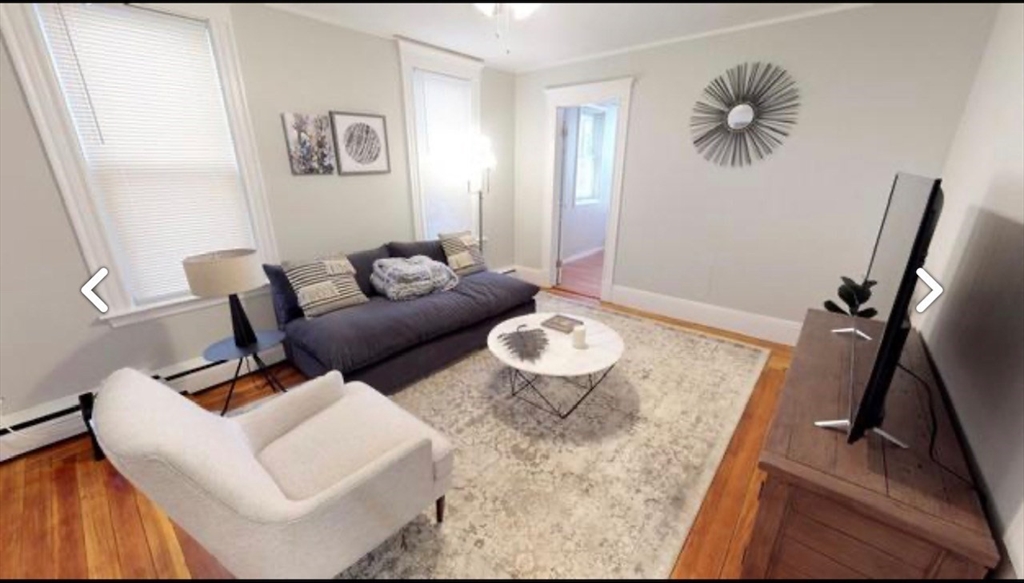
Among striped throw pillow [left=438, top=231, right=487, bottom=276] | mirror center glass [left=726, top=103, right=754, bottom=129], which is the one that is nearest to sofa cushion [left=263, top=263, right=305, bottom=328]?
striped throw pillow [left=438, top=231, right=487, bottom=276]

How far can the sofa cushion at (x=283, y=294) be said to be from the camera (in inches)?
93.6

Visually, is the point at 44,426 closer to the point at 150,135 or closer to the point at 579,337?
the point at 150,135

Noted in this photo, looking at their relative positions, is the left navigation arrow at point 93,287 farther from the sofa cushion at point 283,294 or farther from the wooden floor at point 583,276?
the wooden floor at point 583,276

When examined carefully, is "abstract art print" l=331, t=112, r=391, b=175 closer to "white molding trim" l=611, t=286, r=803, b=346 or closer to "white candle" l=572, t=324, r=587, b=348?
"white candle" l=572, t=324, r=587, b=348

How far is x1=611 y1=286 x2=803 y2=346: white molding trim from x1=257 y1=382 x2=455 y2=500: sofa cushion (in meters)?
2.61

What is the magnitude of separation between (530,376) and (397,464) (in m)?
1.38

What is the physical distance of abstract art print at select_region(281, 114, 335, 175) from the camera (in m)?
2.46

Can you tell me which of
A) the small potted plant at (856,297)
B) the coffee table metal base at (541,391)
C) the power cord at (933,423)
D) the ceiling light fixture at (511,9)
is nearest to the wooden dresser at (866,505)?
the power cord at (933,423)

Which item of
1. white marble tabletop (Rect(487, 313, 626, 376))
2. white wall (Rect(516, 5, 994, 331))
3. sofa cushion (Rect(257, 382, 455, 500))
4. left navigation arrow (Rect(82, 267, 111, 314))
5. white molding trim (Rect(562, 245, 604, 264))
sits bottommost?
white molding trim (Rect(562, 245, 604, 264))

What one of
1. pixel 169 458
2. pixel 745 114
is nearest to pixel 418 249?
pixel 169 458

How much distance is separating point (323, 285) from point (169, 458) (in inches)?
68.6

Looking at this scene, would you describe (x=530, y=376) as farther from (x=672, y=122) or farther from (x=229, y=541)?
(x=672, y=122)

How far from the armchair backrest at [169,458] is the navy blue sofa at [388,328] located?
109cm

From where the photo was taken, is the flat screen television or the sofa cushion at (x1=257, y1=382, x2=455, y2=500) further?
the sofa cushion at (x1=257, y1=382, x2=455, y2=500)
